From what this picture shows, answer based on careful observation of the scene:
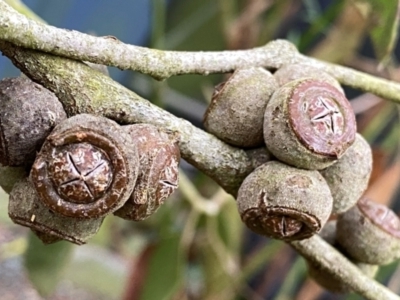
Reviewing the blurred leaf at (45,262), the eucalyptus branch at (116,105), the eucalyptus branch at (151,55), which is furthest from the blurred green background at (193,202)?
the eucalyptus branch at (116,105)

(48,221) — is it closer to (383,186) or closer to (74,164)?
(74,164)

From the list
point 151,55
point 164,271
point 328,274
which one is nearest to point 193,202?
point 164,271

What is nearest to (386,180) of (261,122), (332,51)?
(332,51)

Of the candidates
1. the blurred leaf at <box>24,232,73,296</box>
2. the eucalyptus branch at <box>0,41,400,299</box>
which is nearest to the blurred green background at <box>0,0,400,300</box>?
the blurred leaf at <box>24,232,73,296</box>

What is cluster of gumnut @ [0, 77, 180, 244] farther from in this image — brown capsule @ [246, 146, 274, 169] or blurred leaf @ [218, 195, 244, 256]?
blurred leaf @ [218, 195, 244, 256]

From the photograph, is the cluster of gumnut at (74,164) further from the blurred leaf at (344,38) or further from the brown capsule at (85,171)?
the blurred leaf at (344,38)

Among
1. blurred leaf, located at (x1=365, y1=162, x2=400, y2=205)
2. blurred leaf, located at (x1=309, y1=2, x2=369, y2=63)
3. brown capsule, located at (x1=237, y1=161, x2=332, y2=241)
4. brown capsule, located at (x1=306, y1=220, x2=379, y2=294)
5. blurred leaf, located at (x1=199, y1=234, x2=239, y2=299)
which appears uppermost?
brown capsule, located at (x1=237, y1=161, x2=332, y2=241)
